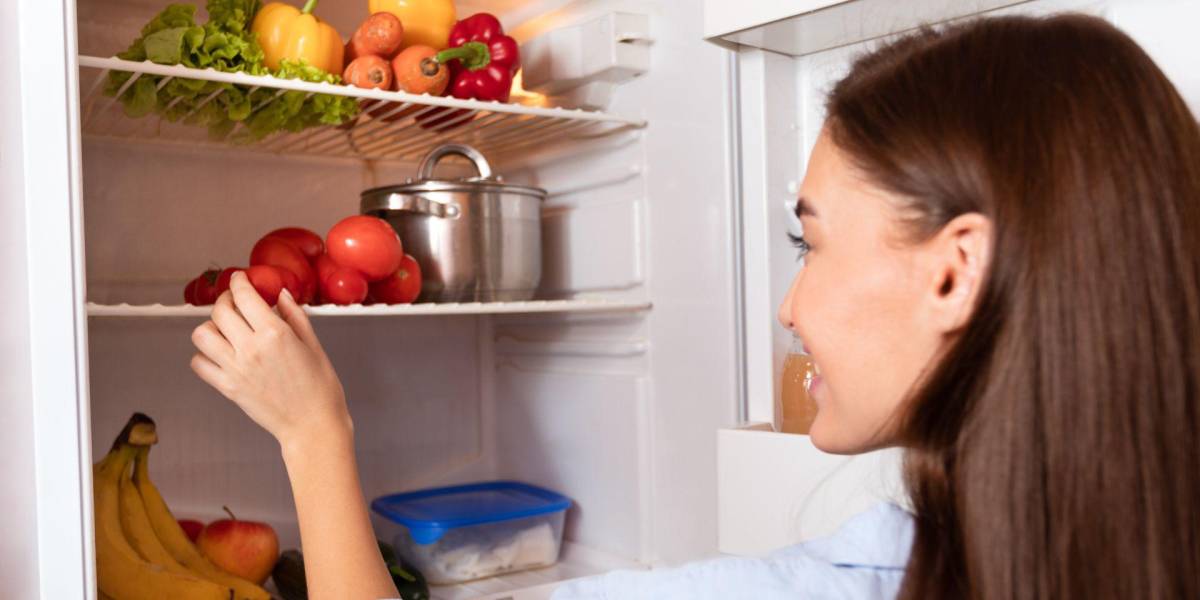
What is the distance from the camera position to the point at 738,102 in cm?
137

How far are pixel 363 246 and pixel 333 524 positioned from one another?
0.39m

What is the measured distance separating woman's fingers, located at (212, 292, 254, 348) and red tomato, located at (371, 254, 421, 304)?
0.25 m

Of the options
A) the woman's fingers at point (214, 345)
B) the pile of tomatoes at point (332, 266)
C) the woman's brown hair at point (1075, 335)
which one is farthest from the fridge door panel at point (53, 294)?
the woman's brown hair at point (1075, 335)

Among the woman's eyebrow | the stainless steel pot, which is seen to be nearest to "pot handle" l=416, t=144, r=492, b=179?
the stainless steel pot

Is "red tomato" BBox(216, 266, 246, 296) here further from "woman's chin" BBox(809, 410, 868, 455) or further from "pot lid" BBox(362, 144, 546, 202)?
"woman's chin" BBox(809, 410, 868, 455)

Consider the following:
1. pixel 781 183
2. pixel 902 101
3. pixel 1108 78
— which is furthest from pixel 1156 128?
pixel 781 183

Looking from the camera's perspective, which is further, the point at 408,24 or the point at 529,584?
the point at 529,584

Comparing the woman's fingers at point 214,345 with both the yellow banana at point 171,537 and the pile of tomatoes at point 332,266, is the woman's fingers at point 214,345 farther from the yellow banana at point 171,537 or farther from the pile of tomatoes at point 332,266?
the yellow banana at point 171,537

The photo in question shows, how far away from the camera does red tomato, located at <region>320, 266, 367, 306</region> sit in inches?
49.0

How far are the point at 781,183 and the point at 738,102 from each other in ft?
0.62

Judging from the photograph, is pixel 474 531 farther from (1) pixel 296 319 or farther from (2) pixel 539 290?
(1) pixel 296 319

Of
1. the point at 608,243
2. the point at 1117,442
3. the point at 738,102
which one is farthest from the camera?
the point at 608,243

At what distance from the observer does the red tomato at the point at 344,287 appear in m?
1.25

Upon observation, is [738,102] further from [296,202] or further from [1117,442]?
[1117,442]
